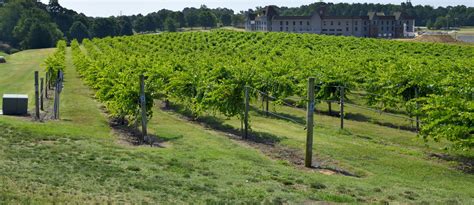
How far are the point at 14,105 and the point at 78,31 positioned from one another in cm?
12400

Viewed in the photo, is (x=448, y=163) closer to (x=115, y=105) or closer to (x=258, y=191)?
(x=258, y=191)

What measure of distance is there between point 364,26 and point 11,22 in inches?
3472

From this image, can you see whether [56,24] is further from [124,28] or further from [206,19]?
[206,19]

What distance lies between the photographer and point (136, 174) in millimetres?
13508

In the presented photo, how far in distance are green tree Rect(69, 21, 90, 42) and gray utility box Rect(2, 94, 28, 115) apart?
12120cm

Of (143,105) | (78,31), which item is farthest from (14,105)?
(78,31)

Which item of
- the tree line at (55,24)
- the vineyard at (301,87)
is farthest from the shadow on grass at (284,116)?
the tree line at (55,24)

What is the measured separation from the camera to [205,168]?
14688mm

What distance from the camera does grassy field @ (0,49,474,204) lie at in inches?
461

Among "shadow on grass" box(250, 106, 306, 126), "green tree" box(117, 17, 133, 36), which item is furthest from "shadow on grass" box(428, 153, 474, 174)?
"green tree" box(117, 17, 133, 36)

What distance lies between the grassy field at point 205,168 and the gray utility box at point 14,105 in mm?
1781

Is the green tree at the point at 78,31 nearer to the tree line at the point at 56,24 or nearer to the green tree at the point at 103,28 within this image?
the tree line at the point at 56,24

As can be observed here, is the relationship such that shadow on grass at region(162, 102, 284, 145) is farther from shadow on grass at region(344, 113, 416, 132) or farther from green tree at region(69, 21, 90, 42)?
green tree at region(69, 21, 90, 42)

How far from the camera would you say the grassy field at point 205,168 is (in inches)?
461
